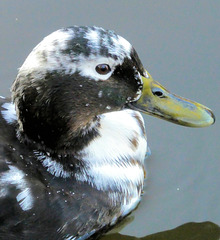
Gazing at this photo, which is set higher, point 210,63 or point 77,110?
point 77,110

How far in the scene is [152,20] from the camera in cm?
→ 538

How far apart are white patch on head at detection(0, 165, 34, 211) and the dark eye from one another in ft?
2.55

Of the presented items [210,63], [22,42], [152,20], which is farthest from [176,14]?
[22,42]

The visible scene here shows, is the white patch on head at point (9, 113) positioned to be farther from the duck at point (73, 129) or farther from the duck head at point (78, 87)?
the duck head at point (78, 87)

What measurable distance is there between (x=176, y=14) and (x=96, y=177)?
1996mm

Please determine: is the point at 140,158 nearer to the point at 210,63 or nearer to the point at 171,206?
the point at 171,206

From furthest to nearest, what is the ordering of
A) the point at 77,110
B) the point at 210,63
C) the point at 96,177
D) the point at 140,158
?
the point at 210,63 → the point at 140,158 → the point at 96,177 → the point at 77,110

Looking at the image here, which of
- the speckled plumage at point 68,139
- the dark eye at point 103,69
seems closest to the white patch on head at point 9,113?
the speckled plumage at point 68,139

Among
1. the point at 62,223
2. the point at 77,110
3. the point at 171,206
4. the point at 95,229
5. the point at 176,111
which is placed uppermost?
the point at 77,110

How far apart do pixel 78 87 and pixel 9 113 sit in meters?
0.63

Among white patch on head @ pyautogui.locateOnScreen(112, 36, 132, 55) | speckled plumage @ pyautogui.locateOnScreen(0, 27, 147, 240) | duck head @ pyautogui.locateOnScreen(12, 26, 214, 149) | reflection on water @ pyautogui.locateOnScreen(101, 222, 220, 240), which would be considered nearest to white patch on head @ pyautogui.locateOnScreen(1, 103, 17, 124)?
speckled plumage @ pyautogui.locateOnScreen(0, 27, 147, 240)

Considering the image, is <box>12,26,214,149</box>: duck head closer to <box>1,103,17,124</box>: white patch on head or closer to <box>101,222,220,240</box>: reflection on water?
<box>1,103,17,124</box>: white patch on head

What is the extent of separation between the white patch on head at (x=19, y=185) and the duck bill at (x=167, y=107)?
796 millimetres

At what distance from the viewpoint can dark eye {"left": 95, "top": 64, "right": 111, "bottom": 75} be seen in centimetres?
347
